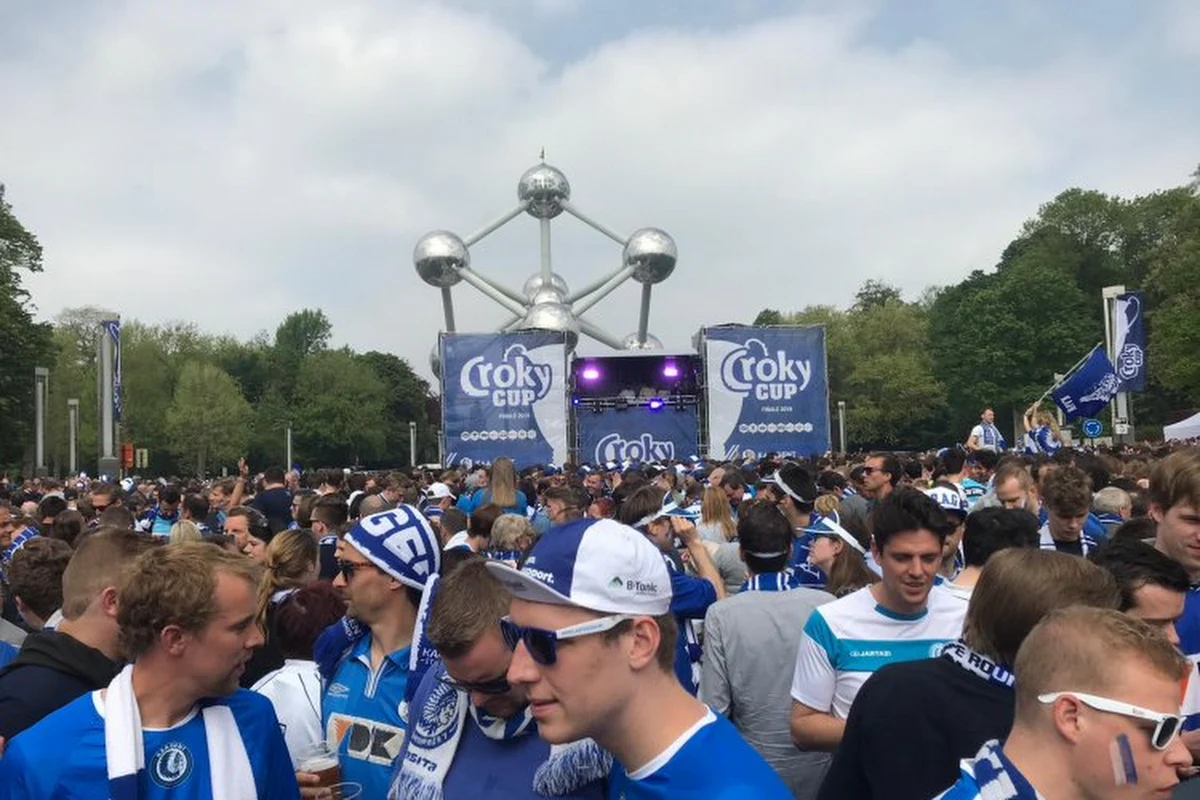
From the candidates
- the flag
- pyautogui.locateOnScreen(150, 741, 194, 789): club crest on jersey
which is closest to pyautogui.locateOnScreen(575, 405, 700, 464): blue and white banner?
the flag

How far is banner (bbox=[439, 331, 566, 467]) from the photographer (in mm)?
29516

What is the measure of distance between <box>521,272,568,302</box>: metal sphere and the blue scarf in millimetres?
45353

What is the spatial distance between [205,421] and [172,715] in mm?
74268

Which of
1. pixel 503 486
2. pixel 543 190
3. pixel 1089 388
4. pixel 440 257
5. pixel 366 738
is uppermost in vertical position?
pixel 543 190

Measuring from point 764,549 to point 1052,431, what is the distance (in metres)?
15.6

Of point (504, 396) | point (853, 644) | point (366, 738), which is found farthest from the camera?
point (504, 396)

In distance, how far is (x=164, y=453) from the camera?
76.0m

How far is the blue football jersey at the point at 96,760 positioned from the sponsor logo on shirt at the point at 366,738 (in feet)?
1.84

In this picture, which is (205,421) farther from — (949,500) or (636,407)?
(949,500)

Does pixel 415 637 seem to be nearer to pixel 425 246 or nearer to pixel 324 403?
pixel 425 246

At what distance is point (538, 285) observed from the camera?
1880 inches

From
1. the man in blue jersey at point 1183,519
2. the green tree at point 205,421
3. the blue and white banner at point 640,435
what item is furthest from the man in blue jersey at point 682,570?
the green tree at point 205,421

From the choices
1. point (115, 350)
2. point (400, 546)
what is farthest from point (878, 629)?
point (115, 350)

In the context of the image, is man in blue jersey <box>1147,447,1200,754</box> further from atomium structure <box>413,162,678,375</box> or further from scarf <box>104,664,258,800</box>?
atomium structure <box>413,162,678,375</box>
